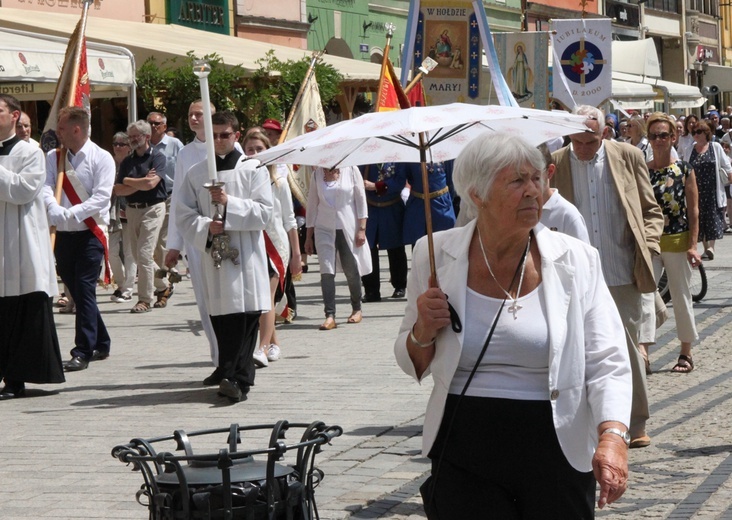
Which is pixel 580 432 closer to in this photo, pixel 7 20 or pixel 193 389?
pixel 193 389

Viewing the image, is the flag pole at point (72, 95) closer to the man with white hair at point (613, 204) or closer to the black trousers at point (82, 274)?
the black trousers at point (82, 274)

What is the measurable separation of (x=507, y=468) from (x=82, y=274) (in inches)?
292

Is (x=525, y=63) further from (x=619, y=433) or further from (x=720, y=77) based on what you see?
(x=720, y=77)

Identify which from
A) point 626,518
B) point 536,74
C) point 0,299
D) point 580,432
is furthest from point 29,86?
point 580,432

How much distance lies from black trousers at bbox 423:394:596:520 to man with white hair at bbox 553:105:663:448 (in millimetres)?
3731

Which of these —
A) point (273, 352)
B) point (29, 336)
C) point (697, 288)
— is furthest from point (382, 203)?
point (29, 336)

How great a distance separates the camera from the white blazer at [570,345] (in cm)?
383

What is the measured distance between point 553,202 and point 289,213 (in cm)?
490

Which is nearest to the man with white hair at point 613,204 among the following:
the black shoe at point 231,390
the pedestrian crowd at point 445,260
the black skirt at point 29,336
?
the pedestrian crowd at point 445,260

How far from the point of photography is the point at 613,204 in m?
7.59

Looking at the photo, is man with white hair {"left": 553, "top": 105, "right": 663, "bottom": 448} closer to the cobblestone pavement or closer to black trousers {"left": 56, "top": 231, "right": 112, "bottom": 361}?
the cobblestone pavement

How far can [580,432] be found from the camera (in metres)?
3.85

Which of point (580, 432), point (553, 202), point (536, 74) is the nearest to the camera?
point (580, 432)

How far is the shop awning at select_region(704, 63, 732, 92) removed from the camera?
59.6m
